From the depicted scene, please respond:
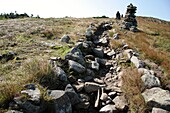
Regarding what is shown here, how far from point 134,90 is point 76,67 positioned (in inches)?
97.6

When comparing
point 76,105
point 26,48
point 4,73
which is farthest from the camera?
point 26,48

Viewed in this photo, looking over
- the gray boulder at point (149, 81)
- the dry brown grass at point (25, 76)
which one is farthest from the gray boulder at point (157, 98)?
the dry brown grass at point (25, 76)

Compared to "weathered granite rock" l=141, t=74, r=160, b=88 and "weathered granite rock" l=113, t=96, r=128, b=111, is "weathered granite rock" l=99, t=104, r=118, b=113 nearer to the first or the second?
"weathered granite rock" l=113, t=96, r=128, b=111

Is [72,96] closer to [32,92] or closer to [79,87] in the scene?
[79,87]

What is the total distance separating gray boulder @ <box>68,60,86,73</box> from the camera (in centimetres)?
772

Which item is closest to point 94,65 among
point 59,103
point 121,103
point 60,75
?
point 60,75

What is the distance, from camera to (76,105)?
20.1 ft

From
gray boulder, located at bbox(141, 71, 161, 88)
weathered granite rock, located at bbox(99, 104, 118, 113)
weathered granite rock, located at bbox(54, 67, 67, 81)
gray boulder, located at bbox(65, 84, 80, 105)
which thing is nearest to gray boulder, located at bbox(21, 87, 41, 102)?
gray boulder, located at bbox(65, 84, 80, 105)

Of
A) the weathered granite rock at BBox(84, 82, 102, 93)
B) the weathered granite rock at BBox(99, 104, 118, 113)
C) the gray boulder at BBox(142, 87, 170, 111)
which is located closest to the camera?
the gray boulder at BBox(142, 87, 170, 111)

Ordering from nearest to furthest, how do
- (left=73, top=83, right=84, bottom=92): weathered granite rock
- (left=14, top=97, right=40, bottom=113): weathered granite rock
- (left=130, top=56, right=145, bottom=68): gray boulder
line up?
(left=14, top=97, right=40, bottom=113): weathered granite rock → (left=73, top=83, right=84, bottom=92): weathered granite rock → (left=130, top=56, right=145, bottom=68): gray boulder

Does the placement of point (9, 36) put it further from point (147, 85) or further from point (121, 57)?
point (147, 85)

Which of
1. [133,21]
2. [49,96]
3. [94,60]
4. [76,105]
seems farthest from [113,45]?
[133,21]

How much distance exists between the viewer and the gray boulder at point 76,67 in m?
7.72

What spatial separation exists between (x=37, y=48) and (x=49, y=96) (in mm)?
5740
